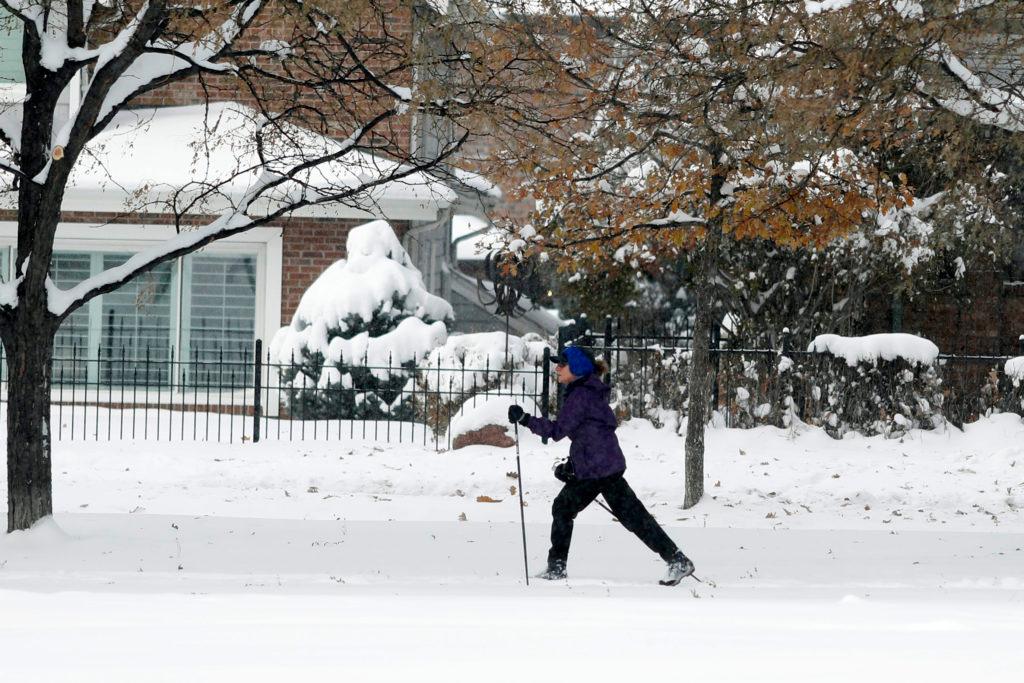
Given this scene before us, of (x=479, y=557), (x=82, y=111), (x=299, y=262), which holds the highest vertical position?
(x=82, y=111)

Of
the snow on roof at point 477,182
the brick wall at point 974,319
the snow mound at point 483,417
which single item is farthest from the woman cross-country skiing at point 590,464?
the brick wall at point 974,319

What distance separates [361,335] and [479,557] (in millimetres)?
7175

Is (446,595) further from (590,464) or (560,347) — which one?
(560,347)

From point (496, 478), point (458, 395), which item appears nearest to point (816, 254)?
point (458, 395)

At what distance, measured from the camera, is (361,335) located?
15.8 metres

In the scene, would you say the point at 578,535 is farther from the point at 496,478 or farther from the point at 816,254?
the point at 816,254

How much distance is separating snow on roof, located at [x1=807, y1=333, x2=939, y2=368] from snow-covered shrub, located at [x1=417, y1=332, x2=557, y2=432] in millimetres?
3285

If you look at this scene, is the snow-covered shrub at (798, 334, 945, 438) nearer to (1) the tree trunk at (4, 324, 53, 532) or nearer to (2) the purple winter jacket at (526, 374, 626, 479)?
(2) the purple winter jacket at (526, 374, 626, 479)

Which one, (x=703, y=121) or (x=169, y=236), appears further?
(x=169, y=236)

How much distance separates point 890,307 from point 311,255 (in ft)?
27.2

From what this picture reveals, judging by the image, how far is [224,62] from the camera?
31.4 feet

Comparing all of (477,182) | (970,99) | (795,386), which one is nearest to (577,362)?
(970,99)

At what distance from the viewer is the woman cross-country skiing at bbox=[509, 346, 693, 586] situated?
25.6 feet

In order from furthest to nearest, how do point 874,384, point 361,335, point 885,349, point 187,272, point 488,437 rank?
1. point 187,272
2. point 361,335
3. point 874,384
4. point 885,349
5. point 488,437
